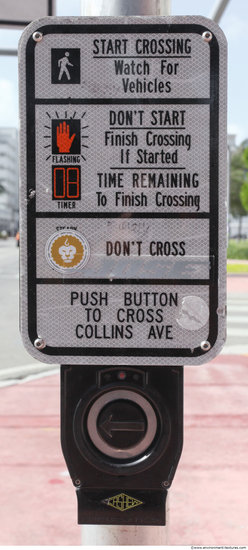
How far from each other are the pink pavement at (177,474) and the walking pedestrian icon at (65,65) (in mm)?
2872

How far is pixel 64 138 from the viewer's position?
4.17ft

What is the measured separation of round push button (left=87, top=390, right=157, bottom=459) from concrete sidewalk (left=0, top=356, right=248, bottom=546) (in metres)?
2.35

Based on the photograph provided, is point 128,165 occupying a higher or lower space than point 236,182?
lower

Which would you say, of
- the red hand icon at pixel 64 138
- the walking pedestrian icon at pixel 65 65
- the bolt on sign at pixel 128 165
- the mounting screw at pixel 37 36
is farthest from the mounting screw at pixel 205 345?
the mounting screw at pixel 37 36

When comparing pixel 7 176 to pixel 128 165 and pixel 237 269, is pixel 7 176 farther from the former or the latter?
pixel 128 165

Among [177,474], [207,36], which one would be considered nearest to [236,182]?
[177,474]

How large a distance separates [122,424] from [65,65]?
2.66 ft

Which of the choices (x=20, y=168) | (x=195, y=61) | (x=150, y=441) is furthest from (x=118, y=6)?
(x=150, y=441)

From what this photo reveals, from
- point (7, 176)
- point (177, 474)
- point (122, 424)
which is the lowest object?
point (177, 474)

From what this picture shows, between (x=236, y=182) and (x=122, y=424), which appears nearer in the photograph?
(x=122, y=424)

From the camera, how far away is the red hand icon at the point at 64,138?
1270mm

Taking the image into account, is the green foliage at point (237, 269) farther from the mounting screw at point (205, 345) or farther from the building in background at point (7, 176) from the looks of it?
the building in background at point (7, 176)

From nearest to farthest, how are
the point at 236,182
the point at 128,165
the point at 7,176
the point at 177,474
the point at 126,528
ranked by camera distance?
the point at 128,165, the point at 126,528, the point at 177,474, the point at 236,182, the point at 7,176

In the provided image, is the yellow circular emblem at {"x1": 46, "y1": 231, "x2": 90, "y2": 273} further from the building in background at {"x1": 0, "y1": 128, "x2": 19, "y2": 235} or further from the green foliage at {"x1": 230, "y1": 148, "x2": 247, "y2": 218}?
the building in background at {"x1": 0, "y1": 128, "x2": 19, "y2": 235}
